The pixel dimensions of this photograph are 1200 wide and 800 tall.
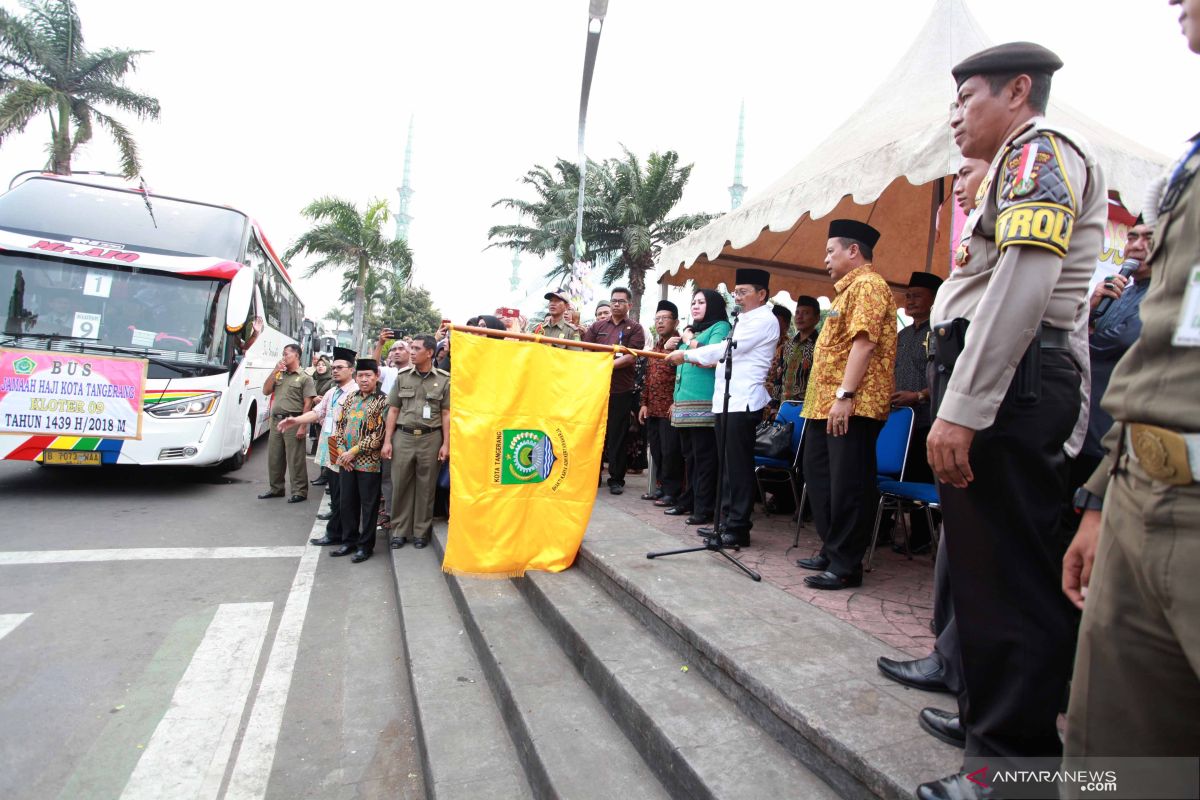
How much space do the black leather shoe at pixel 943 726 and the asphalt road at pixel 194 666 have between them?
191 centimetres

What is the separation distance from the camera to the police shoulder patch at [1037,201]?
1.47m

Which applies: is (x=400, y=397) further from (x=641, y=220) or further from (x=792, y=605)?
(x=641, y=220)

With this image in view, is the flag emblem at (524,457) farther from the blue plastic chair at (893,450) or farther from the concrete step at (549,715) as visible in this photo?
the blue plastic chair at (893,450)

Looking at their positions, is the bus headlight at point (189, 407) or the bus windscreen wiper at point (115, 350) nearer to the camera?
the bus windscreen wiper at point (115, 350)

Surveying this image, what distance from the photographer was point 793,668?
232 centimetres

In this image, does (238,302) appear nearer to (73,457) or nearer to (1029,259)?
(73,457)

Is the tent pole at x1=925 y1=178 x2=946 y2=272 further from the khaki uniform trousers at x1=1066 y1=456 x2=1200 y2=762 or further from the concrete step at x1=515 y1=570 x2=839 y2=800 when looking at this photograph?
the khaki uniform trousers at x1=1066 y1=456 x2=1200 y2=762

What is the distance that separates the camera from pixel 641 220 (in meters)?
23.9

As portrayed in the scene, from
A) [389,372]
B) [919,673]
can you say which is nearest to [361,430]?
[389,372]

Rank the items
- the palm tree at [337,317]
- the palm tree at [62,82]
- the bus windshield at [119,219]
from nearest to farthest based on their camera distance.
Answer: the bus windshield at [119,219]
the palm tree at [62,82]
the palm tree at [337,317]

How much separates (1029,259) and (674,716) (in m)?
1.82

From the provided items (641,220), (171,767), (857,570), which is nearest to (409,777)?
(171,767)

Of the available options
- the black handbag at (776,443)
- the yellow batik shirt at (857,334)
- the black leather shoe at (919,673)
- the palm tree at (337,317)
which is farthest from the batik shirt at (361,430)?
the palm tree at (337,317)

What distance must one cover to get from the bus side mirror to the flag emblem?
5203mm
